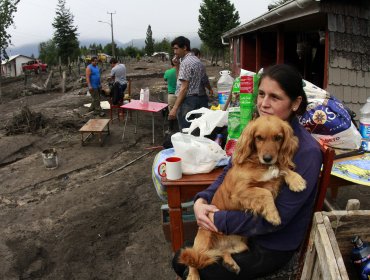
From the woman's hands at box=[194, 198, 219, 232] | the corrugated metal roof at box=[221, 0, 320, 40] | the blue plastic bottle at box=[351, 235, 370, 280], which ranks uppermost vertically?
the corrugated metal roof at box=[221, 0, 320, 40]

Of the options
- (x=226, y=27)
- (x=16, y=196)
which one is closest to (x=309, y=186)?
(x=16, y=196)

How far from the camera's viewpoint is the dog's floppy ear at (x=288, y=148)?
1.85 metres

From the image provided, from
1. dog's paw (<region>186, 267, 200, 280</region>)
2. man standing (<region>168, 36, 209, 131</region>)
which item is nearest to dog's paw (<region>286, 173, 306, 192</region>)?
dog's paw (<region>186, 267, 200, 280</region>)

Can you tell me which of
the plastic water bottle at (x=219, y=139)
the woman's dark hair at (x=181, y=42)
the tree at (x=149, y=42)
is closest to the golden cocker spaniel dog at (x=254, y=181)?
the plastic water bottle at (x=219, y=139)

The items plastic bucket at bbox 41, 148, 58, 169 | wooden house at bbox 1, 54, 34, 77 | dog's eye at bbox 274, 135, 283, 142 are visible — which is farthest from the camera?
wooden house at bbox 1, 54, 34, 77

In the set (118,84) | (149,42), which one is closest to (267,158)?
(118,84)

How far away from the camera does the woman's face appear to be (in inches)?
77.9

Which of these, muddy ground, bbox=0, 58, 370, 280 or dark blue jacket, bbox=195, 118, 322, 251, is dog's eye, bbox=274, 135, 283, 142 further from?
muddy ground, bbox=0, 58, 370, 280

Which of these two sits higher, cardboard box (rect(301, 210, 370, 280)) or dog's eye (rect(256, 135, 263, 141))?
dog's eye (rect(256, 135, 263, 141))

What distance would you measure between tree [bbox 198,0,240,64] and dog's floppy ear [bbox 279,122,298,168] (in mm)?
39809

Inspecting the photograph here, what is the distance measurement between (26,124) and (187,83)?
692cm

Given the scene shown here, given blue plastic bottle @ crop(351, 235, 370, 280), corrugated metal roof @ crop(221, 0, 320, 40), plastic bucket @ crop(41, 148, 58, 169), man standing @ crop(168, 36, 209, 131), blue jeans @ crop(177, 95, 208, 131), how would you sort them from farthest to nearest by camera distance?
plastic bucket @ crop(41, 148, 58, 169), blue jeans @ crop(177, 95, 208, 131), man standing @ crop(168, 36, 209, 131), corrugated metal roof @ crop(221, 0, 320, 40), blue plastic bottle @ crop(351, 235, 370, 280)

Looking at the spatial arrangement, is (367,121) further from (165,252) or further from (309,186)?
(165,252)

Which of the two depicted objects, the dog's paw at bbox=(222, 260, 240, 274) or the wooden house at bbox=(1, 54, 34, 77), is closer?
the dog's paw at bbox=(222, 260, 240, 274)
